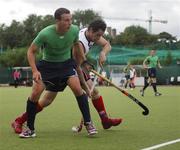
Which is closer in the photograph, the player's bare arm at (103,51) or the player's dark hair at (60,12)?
the player's dark hair at (60,12)

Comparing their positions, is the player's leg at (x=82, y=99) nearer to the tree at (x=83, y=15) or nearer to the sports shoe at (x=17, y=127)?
the sports shoe at (x=17, y=127)

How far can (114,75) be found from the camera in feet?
178

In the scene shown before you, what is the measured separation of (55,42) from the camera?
7.81 metres

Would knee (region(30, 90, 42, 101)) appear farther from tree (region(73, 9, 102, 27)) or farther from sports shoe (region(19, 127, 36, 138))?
tree (region(73, 9, 102, 27))

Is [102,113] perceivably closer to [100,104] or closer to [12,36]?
[100,104]

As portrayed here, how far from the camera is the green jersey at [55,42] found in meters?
7.77

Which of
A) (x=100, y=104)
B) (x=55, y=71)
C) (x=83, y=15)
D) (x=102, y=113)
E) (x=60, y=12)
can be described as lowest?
(x=102, y=113)

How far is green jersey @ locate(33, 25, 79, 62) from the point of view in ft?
25.5

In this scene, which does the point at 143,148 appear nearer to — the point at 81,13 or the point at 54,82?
the point at 54,82

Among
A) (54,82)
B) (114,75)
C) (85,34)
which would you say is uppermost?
(85,34)

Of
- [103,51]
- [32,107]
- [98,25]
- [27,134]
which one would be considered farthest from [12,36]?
[27,134]

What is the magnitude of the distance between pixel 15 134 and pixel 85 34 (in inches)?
71.1

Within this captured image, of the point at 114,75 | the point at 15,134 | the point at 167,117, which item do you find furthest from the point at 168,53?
the point at 15,134

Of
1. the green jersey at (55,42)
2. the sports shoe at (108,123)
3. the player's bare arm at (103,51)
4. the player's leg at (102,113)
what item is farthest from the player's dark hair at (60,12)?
the sports shoe at (108,123)
